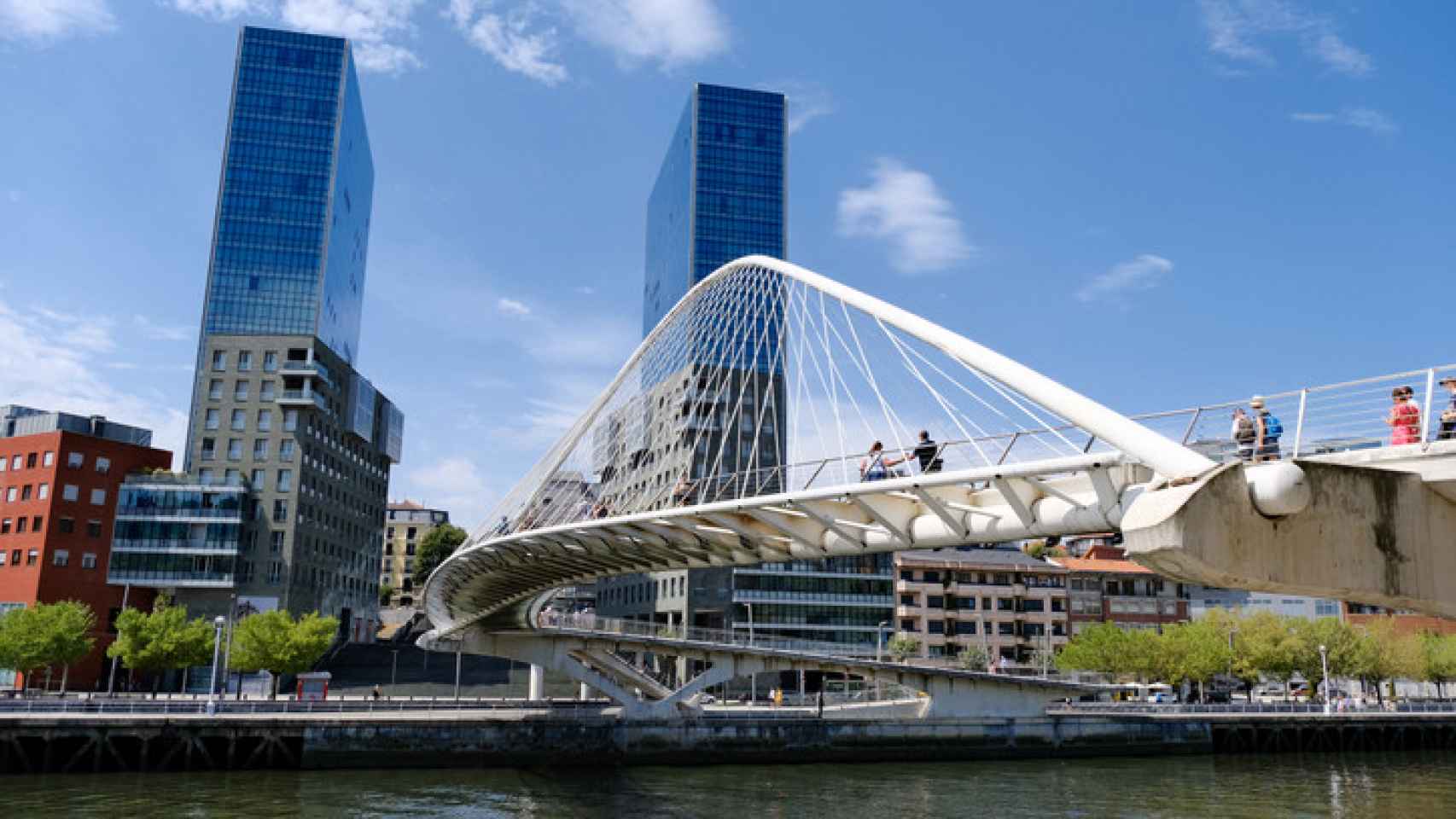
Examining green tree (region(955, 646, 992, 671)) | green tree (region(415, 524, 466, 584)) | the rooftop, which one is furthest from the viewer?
green tree (region(415, 524, 466, 584))

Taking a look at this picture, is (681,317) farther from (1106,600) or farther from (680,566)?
(1106,600)

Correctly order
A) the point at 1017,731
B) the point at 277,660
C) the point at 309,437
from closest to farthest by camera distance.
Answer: the point at 1017,731, the point at 277,660, the point at 309,437

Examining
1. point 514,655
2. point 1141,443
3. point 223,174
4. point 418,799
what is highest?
point 223,174

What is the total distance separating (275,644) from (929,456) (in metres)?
53.5

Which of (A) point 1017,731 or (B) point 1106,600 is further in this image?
(B) point 1106,600

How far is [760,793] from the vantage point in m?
38.7

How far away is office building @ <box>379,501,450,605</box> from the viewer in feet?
536

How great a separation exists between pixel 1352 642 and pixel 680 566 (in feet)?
197

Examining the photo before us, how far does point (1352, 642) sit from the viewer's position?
73.2 meters

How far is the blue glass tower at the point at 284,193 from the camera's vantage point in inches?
3713

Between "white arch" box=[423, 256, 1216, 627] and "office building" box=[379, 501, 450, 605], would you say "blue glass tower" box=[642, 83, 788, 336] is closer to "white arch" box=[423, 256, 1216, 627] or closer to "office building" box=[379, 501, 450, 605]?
"office building" box=[379, 501, 450, 605]

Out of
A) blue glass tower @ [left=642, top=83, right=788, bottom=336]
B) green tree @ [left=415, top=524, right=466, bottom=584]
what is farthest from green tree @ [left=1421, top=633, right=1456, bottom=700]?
green tree @ [left=415, top=524, right=466, bottom=584]

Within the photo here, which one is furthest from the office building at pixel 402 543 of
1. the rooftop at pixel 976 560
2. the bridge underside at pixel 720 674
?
the bridge underside at pixel 720 674

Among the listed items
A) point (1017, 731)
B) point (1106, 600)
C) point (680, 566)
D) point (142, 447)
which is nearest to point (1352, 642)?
point (1106, 600)
